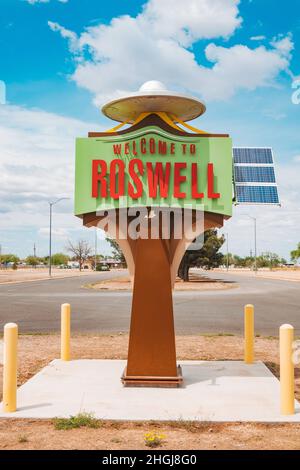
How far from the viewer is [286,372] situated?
627cm

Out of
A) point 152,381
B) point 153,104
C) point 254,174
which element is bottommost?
point 152,381

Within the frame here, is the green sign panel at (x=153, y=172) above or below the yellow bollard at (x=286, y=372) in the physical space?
above

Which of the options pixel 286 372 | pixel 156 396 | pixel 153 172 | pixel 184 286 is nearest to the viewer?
pixel 286 372

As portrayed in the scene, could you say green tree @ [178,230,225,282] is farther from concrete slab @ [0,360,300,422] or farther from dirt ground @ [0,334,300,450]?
dirt ground @ [0,334,300,450]

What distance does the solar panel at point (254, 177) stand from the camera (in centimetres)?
823

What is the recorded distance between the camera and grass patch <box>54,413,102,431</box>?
19.0ft

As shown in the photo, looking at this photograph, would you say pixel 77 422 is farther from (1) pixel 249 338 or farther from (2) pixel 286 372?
(1) pixel 249 338

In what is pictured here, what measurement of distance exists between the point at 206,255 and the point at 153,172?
130 feet

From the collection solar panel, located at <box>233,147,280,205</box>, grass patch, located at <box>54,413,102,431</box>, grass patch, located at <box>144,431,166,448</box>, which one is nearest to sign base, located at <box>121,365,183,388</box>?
grass patch, located at <box>54,413,102,431</box>

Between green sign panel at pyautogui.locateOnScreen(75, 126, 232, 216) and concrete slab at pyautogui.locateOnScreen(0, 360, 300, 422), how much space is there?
2811mm

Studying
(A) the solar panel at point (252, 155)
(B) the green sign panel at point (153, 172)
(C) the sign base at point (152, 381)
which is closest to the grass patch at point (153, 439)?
(C) the sign base at point (152, 381)

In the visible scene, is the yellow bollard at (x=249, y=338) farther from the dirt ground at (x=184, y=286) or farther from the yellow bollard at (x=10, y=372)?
the dirt ground at (x=184, y=286)

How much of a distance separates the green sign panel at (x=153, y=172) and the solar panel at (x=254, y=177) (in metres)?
0.71

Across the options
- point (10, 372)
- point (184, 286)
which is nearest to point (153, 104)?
point (10, 372)
